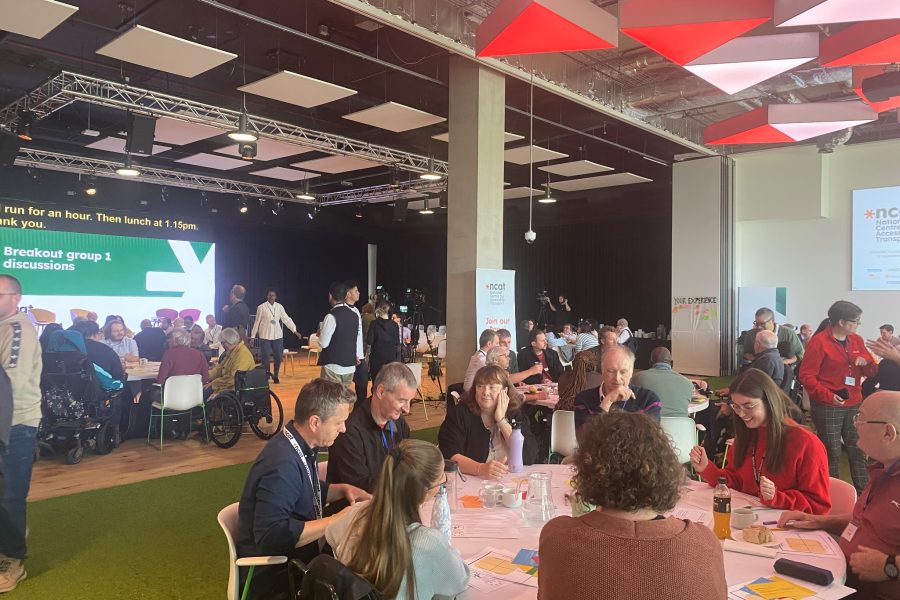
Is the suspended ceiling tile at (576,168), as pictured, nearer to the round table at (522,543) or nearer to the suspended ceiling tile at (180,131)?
the suspended ceiling tile at (180,131)

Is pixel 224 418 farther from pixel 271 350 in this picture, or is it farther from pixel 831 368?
pixel 831 368

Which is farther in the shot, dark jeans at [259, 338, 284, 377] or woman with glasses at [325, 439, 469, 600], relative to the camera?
dark jeans at [259, 338, 284, 377]

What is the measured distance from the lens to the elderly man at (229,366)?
692cm

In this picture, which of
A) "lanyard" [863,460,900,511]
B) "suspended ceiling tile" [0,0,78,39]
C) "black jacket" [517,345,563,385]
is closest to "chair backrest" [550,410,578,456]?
"lanyard" [863,460,900,511]

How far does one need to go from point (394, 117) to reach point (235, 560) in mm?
7281

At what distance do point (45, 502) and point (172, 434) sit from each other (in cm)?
236

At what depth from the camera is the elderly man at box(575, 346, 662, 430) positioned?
11.7ft

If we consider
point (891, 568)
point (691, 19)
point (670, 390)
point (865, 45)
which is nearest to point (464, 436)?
point (670, 390)

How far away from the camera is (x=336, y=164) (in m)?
12.2

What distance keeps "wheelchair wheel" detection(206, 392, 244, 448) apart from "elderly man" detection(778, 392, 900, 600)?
577 centimetres

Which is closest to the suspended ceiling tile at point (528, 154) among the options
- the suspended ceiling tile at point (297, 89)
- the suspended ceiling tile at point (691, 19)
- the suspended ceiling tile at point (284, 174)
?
the suspended ceiling tile at point (297, 89)

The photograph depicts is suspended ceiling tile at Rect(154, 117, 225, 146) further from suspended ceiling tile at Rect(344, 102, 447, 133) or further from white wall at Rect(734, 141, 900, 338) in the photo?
white wall at Rect(734, 141, 900, 338)

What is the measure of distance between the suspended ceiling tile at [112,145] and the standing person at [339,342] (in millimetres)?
6153

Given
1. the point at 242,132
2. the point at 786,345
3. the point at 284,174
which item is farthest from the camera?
the point at 284,174
